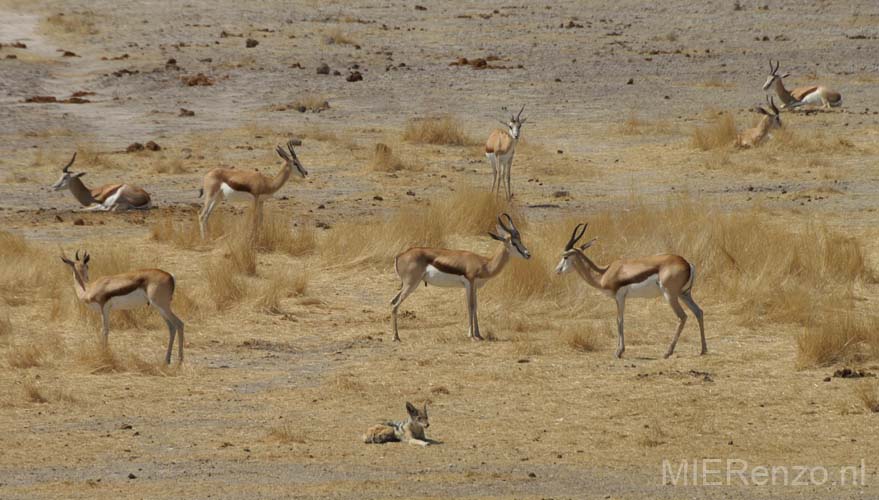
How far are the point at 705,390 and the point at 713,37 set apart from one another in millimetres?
29262

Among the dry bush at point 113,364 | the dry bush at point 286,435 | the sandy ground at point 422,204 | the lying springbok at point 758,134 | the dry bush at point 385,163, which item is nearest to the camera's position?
the sandy ground at point 422,204

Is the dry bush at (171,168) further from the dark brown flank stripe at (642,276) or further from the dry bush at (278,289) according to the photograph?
the dark brown flank stripe at (642,276)

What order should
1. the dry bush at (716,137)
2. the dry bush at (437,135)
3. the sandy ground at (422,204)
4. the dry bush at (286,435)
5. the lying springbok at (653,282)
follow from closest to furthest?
the sandy ground at (422,204), the dry bush at (286,435), the lying springbok at (653,282), the dry bush at (716,137), the dry bush at (437,135)

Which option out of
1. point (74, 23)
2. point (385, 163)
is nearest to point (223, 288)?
point (385, 163)

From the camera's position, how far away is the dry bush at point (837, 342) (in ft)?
35.6

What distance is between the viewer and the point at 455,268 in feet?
39.6

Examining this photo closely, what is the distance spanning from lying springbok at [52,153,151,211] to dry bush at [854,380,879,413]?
10985 mm

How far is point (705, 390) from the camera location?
33.3ft

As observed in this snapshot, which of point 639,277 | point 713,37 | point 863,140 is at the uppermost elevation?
point 713,37

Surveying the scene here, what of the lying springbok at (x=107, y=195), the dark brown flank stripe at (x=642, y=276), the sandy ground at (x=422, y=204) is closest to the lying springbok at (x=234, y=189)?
the sandy ground at (x=422, y=204)

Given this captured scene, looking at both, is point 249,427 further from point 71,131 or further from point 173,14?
point 173,14

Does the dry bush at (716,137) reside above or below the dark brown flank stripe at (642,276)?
above

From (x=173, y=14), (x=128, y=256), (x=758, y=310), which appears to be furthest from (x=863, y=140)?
(x=173, y=14)
